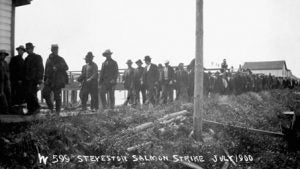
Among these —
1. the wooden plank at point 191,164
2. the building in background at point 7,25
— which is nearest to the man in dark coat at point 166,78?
the building in background at point 7,25

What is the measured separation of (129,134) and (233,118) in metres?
6.17

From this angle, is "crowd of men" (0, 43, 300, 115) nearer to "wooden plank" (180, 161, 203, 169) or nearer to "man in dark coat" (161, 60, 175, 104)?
"man in dark coat" (161, 60, 175, 104)

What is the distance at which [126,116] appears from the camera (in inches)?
413

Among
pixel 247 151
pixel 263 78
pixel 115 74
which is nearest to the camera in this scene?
pixel 247 151

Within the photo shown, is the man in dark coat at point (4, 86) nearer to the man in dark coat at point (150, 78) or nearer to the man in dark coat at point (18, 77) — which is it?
the man in dark coat at point (18, 77)

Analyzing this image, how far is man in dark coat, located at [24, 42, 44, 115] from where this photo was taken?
893 cm

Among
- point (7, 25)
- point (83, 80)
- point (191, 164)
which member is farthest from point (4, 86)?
point (191, 164)

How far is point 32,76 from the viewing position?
29.4ft

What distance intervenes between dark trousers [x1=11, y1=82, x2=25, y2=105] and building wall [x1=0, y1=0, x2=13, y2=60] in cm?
149

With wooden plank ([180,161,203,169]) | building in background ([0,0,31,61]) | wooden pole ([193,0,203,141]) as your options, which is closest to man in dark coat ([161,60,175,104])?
wooden pole ([193,0,203,141])

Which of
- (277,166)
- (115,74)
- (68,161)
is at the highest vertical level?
(115,74)

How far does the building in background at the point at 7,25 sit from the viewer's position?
9.91 meters

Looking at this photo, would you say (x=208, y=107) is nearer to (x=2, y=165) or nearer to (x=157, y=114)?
(x=157, y=114)

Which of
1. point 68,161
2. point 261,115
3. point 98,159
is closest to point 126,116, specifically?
point 98,159
